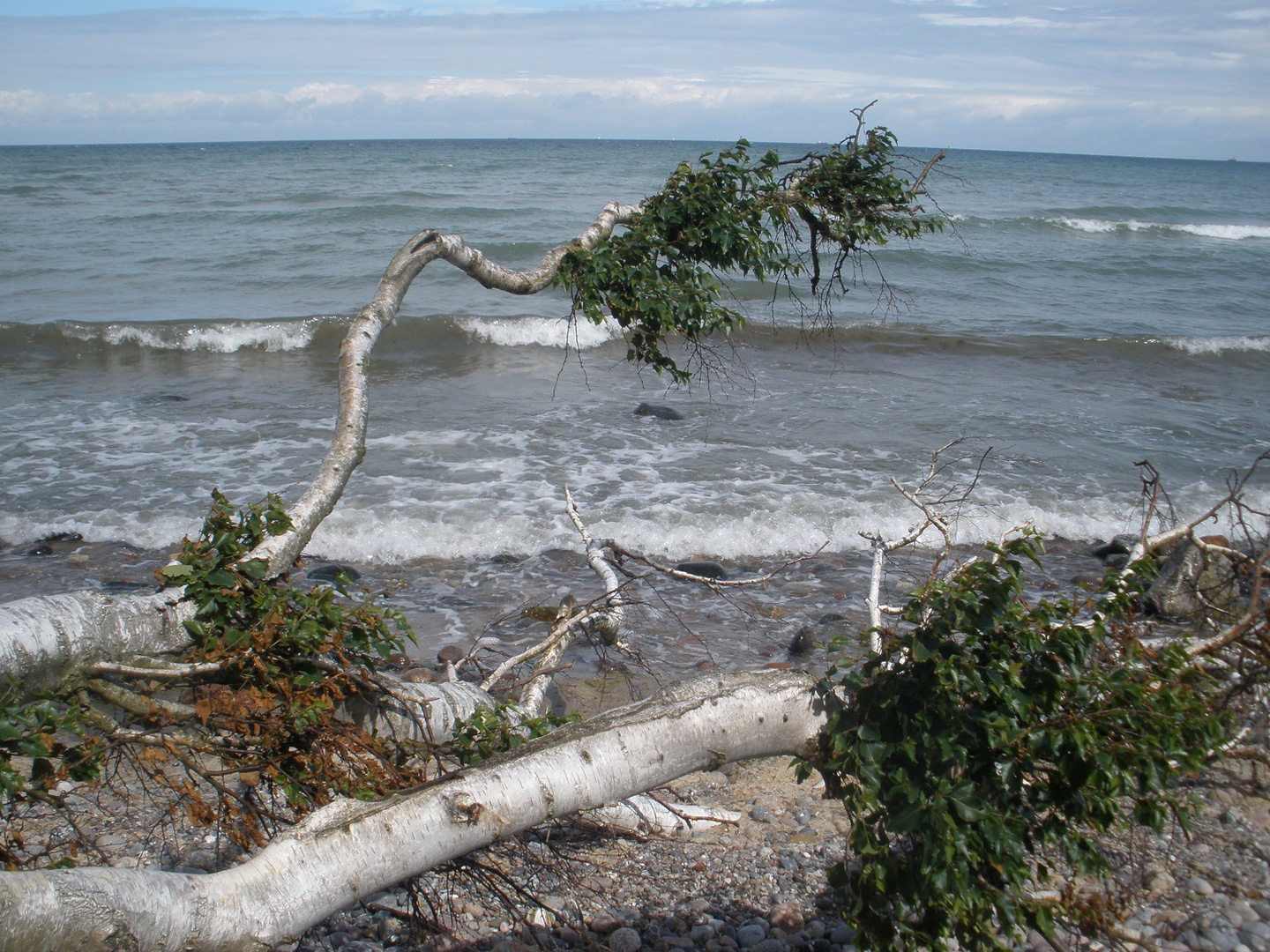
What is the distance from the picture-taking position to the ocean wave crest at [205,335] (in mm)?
15617

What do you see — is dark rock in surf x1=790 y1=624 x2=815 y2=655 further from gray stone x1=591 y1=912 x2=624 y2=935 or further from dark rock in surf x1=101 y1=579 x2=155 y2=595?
dark rock in surf x1=101 y1=579 x2=155 y2=595

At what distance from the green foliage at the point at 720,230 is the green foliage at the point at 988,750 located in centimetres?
223

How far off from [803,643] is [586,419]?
629 cm

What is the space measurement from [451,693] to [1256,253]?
1466 inches

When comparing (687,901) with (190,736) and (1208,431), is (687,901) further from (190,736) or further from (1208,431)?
(1208,431)

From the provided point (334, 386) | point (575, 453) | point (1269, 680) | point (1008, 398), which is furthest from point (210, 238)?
point (1269, 680)

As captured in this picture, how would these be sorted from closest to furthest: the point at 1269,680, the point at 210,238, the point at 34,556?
the point at 1269,680 < the point at 34,556 < the point at 210,238

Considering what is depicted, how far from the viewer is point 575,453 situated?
414 inches

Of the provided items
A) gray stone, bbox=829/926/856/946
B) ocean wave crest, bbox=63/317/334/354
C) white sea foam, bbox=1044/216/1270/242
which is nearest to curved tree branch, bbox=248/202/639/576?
gray stone, bbox=829/926/856/946

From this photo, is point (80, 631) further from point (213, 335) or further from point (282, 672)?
point (213, 335)

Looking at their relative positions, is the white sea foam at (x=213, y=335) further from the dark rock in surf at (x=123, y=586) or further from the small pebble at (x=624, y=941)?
the small pebble at (x=624, y=941)

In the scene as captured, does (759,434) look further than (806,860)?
Yes

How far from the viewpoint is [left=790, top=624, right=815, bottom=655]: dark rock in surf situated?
20.9 ft

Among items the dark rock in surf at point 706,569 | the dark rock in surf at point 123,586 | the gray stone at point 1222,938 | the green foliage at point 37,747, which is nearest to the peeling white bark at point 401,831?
the green foliage at point 37,747
